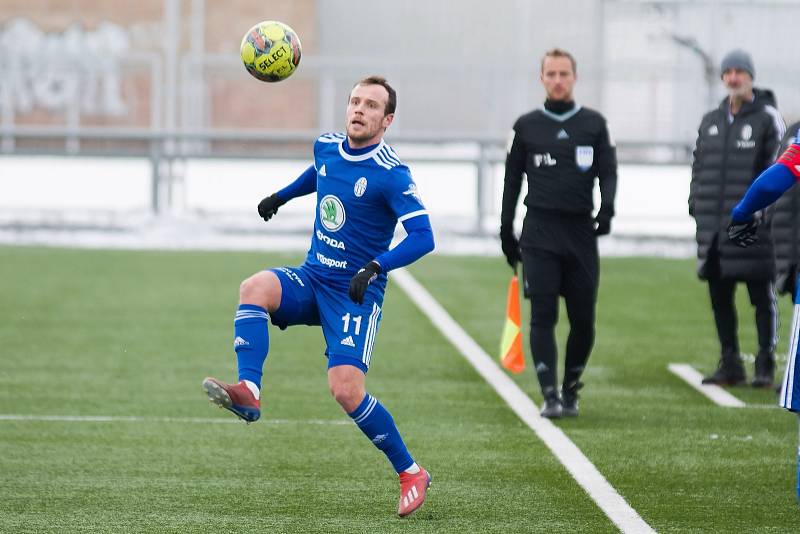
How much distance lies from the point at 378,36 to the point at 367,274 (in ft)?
75.5

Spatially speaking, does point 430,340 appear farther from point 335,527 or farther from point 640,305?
point 335,527

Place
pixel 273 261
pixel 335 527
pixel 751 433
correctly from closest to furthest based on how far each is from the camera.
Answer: pixel 335 527 → pixel 751 433 → pixel 273 261

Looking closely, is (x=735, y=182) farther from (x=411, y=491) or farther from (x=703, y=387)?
(x=411, y=491)

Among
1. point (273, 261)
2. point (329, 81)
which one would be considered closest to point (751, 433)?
point (273, 261)

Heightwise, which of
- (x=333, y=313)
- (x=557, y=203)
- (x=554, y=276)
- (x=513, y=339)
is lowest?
→ (x=513, y=339)

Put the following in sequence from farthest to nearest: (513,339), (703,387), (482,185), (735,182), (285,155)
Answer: (285,155), (482,185), (703,387), (735,182), (513,339)

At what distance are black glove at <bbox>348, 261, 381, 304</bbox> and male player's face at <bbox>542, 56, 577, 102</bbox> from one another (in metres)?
2.92

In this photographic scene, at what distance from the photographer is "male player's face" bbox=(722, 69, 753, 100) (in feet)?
34.7

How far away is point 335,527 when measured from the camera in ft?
22.5

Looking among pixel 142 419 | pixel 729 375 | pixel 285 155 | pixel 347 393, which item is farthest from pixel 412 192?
pixel 285 155

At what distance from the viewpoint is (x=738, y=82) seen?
1059cm

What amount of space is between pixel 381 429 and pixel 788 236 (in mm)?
2779

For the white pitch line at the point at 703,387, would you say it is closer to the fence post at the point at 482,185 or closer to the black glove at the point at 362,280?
the black glove at the point at 362,280

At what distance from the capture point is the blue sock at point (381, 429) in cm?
716
